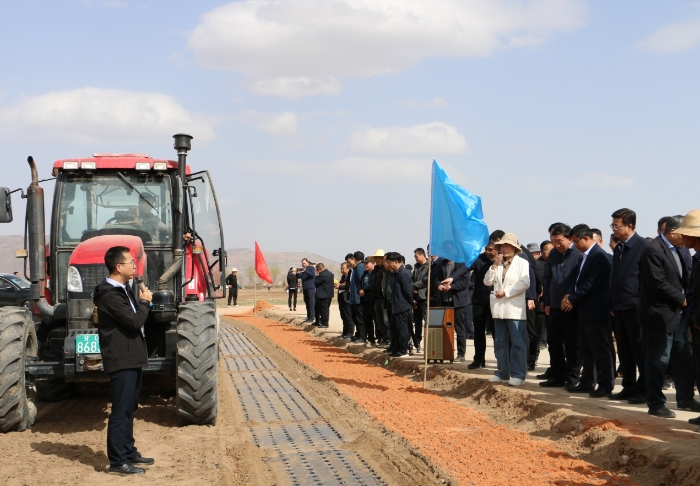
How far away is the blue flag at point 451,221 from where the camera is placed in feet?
39.7

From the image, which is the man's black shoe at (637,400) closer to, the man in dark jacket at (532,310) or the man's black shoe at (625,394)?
the man's black shoe at (625,394)

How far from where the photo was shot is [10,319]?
8117mm

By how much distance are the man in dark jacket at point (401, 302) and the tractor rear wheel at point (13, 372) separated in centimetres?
726

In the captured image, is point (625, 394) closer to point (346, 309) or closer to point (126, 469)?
point (126, 469)

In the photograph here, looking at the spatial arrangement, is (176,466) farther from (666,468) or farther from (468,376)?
(468,376)

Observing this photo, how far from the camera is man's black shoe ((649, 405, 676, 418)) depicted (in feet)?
25.1

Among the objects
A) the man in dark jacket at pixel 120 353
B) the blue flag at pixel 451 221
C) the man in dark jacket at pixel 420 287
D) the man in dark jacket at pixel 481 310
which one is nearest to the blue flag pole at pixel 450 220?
the blue flag at pixel 451 221

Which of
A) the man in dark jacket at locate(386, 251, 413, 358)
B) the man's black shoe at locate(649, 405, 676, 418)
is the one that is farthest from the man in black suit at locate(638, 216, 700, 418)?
the man in dark jacket at locate(386, 251, 413, 358)

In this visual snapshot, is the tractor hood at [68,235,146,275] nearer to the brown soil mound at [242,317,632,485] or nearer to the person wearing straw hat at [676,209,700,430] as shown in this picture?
the brown soil mound at [242,317,632,485]

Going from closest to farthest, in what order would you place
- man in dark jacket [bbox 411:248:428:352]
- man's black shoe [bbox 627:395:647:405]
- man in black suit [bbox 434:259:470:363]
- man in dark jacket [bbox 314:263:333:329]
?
man's black shoe [bbox 627:395:647:405]
man in black suit [bbox 434:259:470:363]
man in dark jacket [bbox 411:248:428:352]
man in dark jacket [bbox 314:263:333:329]

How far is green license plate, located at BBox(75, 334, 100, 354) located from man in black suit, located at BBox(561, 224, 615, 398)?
5.55 metres

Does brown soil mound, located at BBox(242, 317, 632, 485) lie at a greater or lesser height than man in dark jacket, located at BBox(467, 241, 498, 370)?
lesser

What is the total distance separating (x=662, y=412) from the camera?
771 cm

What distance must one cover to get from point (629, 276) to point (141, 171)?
6052 millimetres
